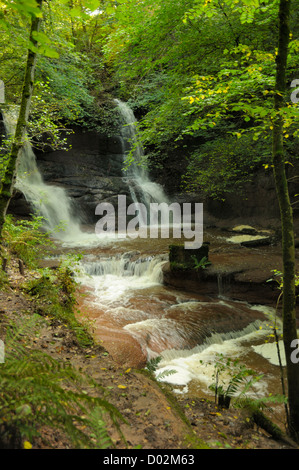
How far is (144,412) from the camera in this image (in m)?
2.58

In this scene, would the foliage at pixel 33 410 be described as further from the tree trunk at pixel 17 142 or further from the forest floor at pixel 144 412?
the tree trunk at pixel 17 142

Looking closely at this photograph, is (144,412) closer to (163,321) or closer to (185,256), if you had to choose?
(163,321)

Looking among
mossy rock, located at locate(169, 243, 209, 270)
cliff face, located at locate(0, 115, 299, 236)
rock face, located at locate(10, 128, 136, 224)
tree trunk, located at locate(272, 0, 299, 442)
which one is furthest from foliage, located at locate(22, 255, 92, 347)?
rock face, located at locate(10, 128, 136, 224)

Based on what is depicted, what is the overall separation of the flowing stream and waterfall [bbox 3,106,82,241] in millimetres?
3602

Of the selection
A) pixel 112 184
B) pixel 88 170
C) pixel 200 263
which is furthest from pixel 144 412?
pixel 88 170

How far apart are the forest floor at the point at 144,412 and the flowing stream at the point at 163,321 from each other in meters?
0.76

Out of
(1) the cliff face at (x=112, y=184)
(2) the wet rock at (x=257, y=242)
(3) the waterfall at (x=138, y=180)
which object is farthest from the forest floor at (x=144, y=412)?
(3) the waterfall at (x=138, y=180)

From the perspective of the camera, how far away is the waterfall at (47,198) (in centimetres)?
1445

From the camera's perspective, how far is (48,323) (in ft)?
13.1

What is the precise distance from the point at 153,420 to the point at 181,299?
572cm

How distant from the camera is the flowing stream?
16.4ft

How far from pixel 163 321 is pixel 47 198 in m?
10.6

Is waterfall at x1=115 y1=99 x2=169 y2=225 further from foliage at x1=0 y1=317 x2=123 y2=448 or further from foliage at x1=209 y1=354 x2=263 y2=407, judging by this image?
foliage at x1=0 y1=317 x2=123 y2=448
